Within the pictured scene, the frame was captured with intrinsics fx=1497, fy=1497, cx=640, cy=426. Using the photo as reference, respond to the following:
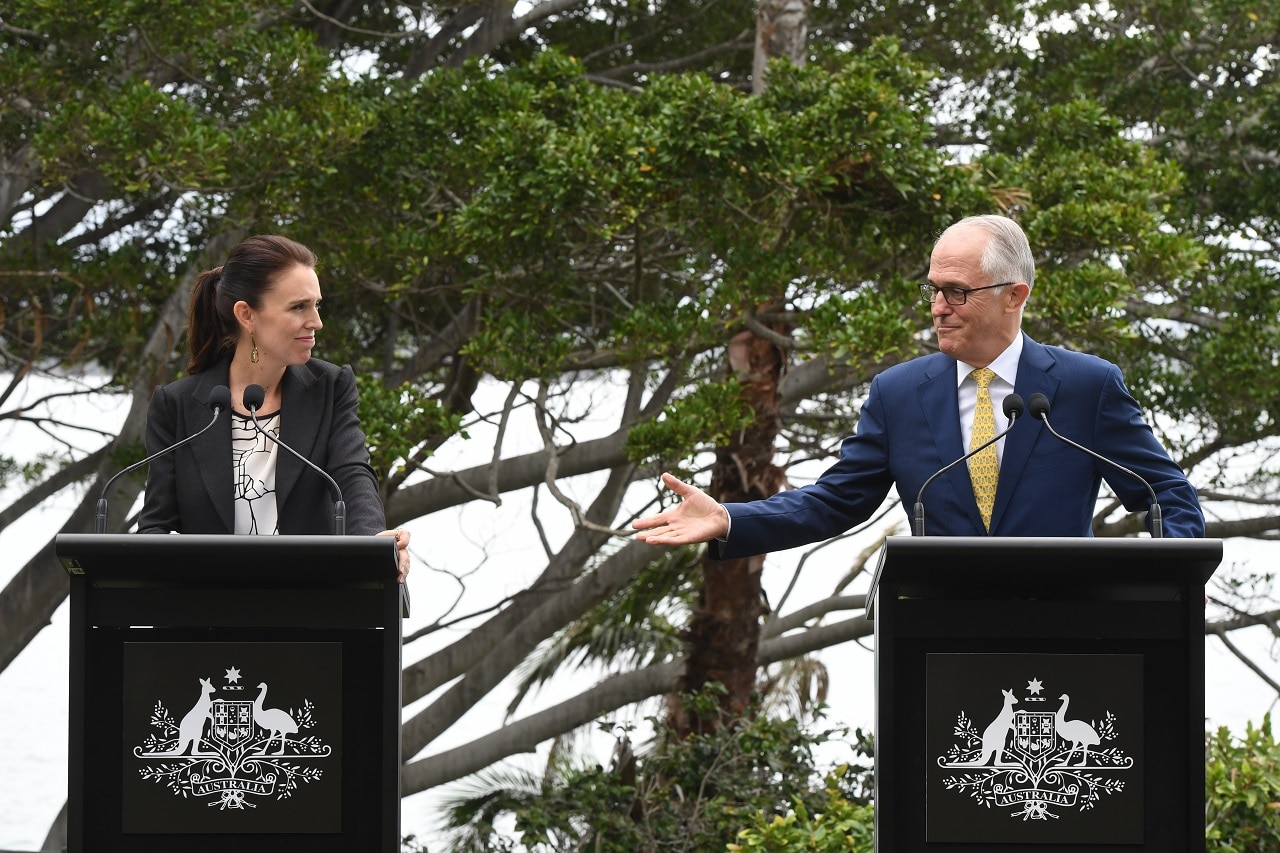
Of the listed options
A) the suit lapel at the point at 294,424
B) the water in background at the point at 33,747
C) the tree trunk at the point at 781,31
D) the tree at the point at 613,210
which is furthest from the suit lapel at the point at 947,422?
the water in background at the point at 33,747

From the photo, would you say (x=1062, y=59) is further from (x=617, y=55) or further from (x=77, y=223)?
(x=77, y=223)

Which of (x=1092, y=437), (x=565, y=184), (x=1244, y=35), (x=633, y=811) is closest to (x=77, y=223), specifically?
(x=565, y=184)

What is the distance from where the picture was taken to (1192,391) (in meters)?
7.86

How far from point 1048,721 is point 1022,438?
2.18 feet

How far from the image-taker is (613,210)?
602 cm

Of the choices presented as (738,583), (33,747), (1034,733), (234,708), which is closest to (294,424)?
(234,708)

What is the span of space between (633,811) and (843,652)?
1271 centimetres

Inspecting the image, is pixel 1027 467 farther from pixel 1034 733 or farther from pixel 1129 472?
pixel 1034 733

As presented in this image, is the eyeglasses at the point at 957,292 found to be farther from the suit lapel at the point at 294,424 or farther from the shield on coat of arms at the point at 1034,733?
the suit lapel at the point at 294,424

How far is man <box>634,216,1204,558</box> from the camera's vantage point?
2848 millimetres

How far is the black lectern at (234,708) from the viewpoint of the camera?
2.50 metres

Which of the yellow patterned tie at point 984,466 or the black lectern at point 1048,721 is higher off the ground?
the yellow patterned tie at point 984,466

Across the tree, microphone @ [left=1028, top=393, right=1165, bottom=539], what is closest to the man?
microphone @ [left=1028, top=393, right=1165, bottom=539]

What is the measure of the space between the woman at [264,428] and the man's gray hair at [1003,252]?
1287mm
